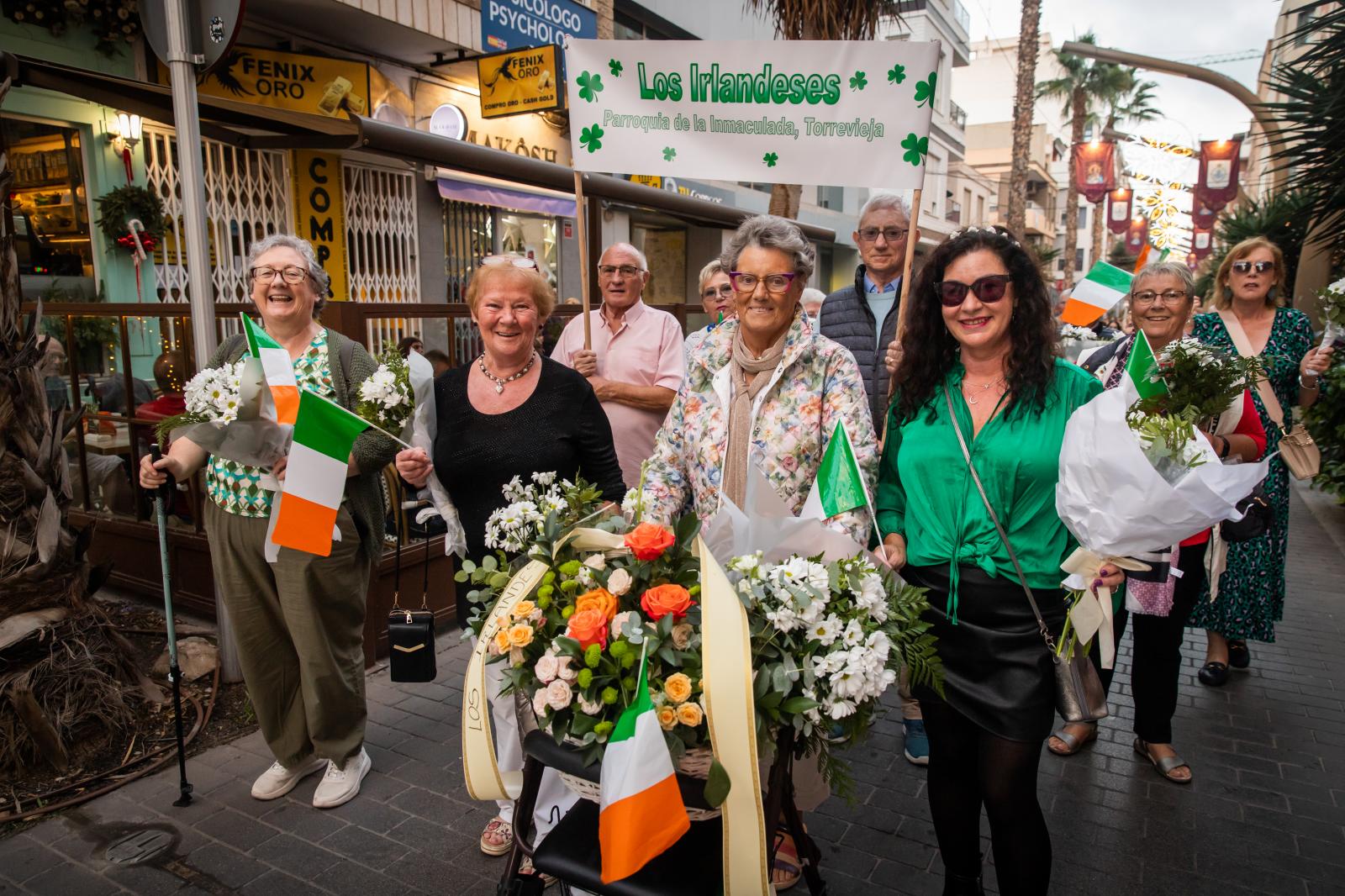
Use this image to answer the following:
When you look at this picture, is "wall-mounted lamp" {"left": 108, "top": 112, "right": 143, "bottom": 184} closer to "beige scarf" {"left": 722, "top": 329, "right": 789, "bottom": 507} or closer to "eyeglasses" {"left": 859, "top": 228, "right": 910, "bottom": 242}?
"eyeglasses" {"left": 859, "top": 228, "right": 910, "bottom": 242}

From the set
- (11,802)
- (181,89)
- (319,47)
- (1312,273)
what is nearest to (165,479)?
(11,802)

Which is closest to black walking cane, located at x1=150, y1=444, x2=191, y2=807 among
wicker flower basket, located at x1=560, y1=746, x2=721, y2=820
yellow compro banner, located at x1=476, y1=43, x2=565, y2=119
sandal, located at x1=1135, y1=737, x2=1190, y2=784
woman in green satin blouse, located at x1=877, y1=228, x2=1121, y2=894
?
wicker flower basket, located at x1=560, y1=746, x2=721, y2=820

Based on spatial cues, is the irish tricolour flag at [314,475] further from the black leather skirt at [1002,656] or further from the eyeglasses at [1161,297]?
the eyeglasses at [1161,297]

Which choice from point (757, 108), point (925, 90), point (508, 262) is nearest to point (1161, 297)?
point (925, 90)

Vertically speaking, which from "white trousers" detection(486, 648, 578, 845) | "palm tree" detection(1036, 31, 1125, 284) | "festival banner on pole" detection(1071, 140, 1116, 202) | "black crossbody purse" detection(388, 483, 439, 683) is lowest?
"white trousers" detection(486, 648, 578, 845)

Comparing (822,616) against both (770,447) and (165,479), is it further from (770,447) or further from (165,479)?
(165,479)

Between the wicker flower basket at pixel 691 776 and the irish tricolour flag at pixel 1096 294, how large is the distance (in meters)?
5.11

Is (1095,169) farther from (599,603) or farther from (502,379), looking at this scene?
(599,603)

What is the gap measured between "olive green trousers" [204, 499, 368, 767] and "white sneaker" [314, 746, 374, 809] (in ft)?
0.20

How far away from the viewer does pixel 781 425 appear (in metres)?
2.59

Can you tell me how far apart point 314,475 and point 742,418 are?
1.42m

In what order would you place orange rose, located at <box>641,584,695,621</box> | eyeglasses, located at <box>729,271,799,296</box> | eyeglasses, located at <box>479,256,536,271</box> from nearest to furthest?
orange rose, located at <box>641,584,695,621</box>
eyeglasses, located at <box>729,271,799,296</box>
eyeglasses, located at <box>479,256,536,271</box>

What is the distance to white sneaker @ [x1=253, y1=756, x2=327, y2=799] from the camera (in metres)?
3.44

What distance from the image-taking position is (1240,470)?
2.09 m
